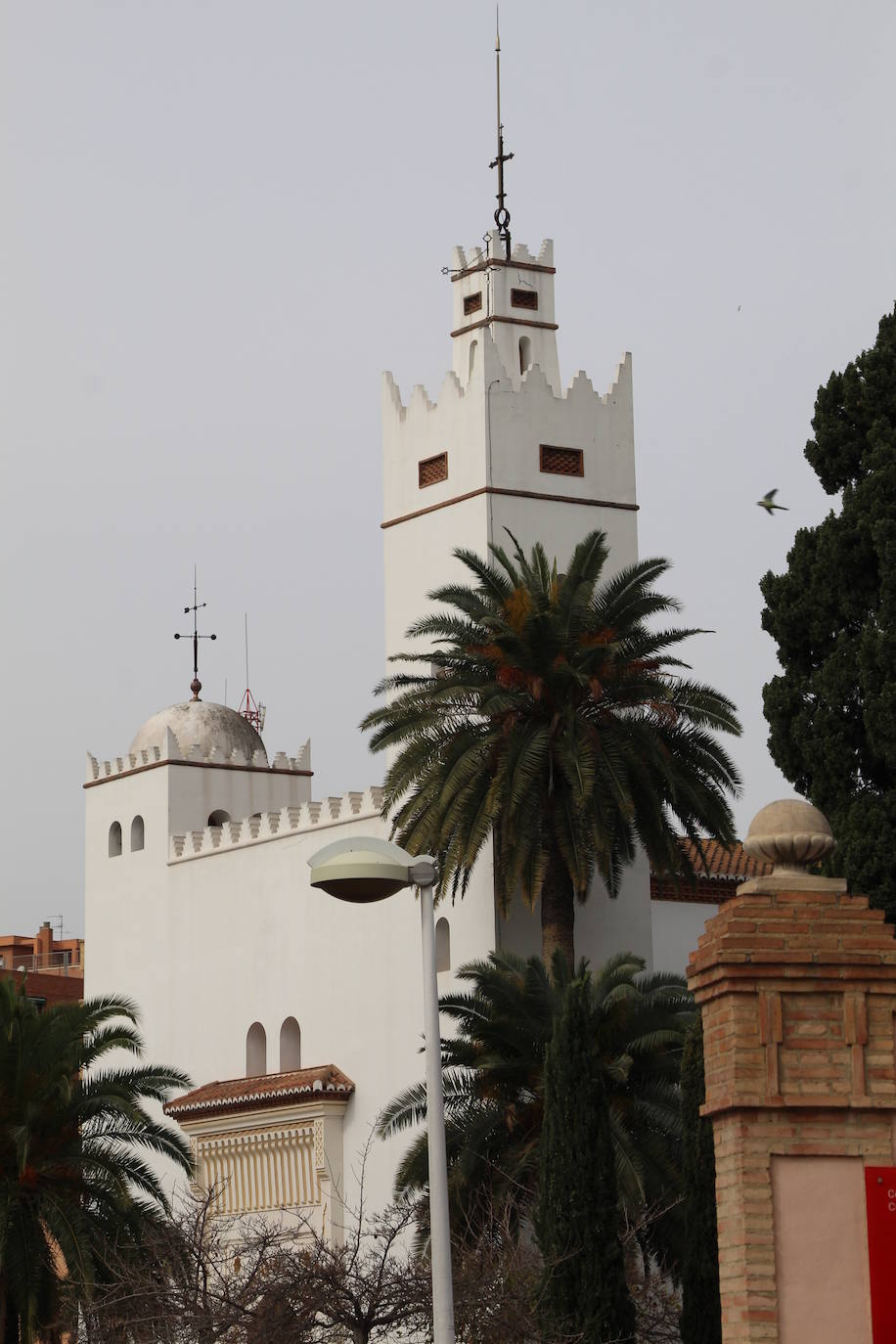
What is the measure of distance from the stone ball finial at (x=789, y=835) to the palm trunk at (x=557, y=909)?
22147 millimetres

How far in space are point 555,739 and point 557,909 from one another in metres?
2.41

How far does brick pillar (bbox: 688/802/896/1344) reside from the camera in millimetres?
12172

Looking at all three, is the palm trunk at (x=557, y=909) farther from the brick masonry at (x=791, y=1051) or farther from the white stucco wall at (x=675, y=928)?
the brick masonry at (x=791, y=1051)

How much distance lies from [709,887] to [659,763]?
738cm

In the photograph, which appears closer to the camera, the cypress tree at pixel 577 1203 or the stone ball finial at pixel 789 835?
the stone ball finial at pixel 789 835

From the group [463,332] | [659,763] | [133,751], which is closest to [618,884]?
[659,763]

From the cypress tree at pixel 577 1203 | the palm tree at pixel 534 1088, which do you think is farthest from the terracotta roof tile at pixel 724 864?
the cypress tree at pixel 577 1203

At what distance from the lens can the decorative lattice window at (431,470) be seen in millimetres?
40000

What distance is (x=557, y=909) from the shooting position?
3500cm

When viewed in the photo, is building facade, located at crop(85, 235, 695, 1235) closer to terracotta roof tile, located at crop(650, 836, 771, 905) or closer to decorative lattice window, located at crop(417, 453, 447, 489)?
decorative lattice window, located at crop(417, 453, 447, 489)

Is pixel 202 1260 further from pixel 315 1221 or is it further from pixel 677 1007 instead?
pixel 315 1221

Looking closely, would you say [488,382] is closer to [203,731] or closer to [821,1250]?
[203,731]

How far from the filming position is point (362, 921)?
128 feet

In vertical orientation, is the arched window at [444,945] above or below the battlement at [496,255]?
below
